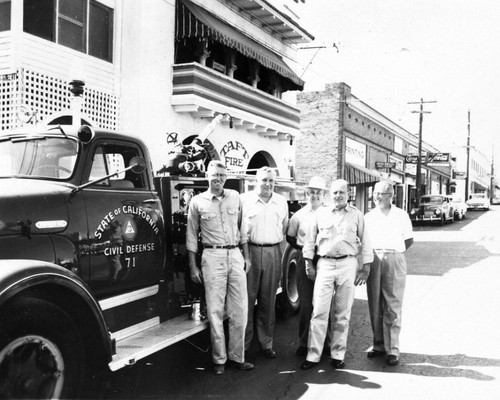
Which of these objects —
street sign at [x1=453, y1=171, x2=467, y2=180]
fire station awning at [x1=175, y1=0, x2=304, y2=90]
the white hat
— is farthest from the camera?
street sign at [x1=453, y1=171, x2=467, y2=180]

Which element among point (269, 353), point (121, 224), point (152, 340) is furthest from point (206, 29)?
point (152, 340)

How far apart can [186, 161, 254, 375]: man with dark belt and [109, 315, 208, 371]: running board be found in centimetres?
27

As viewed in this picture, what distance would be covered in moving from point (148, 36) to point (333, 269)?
9624 mm

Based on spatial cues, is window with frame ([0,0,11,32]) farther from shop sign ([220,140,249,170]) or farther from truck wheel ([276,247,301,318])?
truck wheel ([276,247,301,318])

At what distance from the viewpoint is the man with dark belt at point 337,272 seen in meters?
5.41

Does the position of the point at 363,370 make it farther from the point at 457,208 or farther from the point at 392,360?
the point at 457,208

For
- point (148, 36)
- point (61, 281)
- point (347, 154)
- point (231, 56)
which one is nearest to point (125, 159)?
point (61, 281)

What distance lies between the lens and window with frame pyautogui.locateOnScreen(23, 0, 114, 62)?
10.7 m

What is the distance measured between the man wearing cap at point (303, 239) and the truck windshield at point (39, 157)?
2.74 metres

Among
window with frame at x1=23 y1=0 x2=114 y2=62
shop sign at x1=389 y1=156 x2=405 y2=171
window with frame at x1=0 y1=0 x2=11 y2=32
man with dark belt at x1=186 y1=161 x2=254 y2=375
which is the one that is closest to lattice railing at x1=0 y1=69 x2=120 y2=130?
window with frame at x1=23 y1=0 x2=114 y2=62

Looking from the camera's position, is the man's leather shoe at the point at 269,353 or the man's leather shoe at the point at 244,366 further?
the man's leather shoe at the point at 269,353

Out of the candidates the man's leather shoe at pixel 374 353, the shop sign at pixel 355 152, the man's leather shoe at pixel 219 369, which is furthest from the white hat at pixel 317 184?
the shop sign at pixel 355 152

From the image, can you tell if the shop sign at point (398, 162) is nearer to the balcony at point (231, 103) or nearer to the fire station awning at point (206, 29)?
the balcony at point (231, 103)

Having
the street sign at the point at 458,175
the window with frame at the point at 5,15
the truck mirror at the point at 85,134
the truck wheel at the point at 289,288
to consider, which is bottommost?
the truck wheel at the point at 289,288
